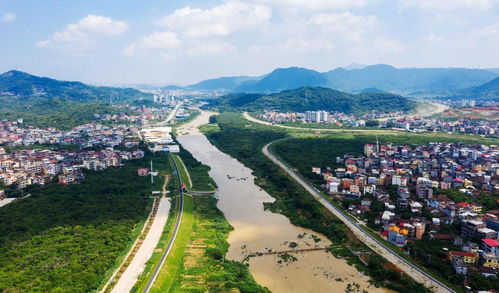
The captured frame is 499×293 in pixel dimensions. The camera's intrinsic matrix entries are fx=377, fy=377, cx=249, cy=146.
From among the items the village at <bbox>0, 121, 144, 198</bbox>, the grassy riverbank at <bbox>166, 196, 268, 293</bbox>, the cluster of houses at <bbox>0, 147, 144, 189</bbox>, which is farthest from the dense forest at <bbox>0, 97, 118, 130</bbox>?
the grassy riverbank at <bbox>166, 196, 268, 293</bbox>

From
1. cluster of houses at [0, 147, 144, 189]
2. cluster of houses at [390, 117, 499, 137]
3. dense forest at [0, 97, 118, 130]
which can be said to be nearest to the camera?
cluster of houses at [0, 147, 144, 189]

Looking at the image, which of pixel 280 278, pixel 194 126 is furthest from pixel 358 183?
pixel 194 126

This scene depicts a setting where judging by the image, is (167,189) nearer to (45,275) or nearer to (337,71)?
(45,275)

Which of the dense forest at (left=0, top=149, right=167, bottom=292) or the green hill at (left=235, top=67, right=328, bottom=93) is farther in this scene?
the green hill at (left=235, top=67, right=328, bottom=93)

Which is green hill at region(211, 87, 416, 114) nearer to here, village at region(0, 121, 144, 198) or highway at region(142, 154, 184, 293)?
village at region(0, 121, 144, 198)

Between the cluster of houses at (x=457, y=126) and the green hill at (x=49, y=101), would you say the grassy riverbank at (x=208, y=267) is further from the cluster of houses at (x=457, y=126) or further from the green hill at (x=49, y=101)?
the green hill at (x=49, y=101)

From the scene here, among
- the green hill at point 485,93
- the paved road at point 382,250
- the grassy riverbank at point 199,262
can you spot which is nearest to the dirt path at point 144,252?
the grassy riverbank at point 199,262
